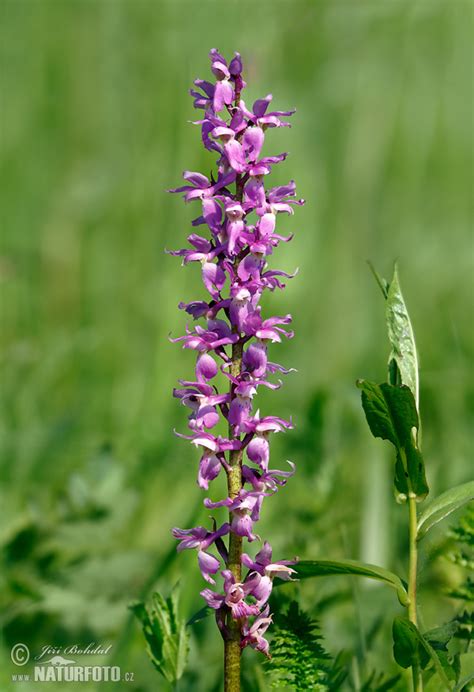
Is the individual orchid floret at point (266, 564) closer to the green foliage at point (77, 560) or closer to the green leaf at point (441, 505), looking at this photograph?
the green leaf at point (441, 505)

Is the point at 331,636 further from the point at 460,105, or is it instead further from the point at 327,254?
the point at 460,105

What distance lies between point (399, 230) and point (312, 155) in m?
1.52

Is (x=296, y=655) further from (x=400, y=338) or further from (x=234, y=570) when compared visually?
(x=400, y=338)

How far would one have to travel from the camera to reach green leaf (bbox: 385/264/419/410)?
200cm

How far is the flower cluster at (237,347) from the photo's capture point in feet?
6.31

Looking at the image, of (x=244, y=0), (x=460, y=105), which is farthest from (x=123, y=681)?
(x=460, y=105)

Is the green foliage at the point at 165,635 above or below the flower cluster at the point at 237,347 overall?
below

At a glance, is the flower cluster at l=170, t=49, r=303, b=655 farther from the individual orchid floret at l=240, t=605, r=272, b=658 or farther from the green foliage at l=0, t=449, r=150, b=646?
the green foliage at l=0, t=449, r=150, b=646

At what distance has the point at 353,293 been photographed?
6754 mm

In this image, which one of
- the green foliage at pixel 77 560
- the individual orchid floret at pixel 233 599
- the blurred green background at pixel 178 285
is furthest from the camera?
the blurred green background at pixel 178 285

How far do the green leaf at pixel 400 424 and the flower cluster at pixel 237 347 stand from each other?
0.53ft

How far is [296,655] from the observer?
→ 7.04ft

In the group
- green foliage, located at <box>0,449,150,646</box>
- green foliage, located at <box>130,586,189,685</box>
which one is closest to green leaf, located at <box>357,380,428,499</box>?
green foliage, located at <box>130,586,189,685</box>

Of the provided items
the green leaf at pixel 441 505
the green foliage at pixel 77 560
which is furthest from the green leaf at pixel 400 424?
the green foliage at pixel 77 560
